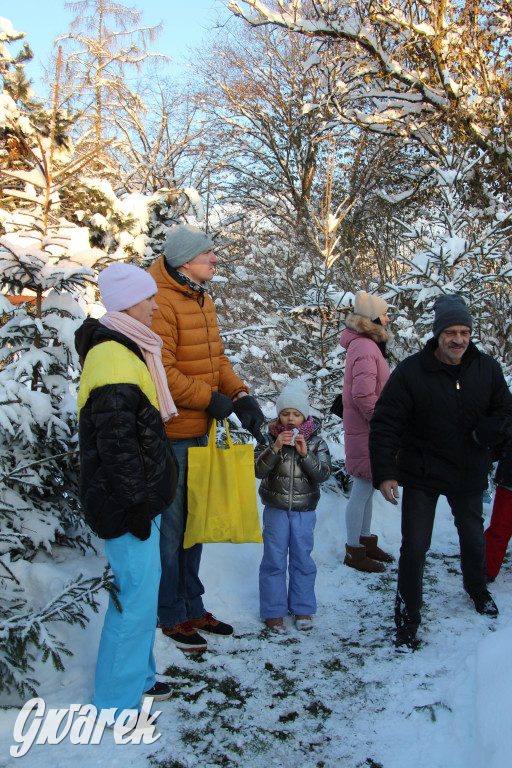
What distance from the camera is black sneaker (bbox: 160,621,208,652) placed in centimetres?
316

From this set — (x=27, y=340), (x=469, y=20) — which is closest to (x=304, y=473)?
(x=27, y=340)

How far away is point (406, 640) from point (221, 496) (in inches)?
51.4

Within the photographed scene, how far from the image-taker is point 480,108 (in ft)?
29.8

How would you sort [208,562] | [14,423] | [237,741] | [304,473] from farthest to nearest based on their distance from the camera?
[208,562] < [304,473] < [14,423] < [237,741]

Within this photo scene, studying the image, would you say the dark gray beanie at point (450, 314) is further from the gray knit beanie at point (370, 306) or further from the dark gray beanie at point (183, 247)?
the dark gray beanie at point (183, 247)

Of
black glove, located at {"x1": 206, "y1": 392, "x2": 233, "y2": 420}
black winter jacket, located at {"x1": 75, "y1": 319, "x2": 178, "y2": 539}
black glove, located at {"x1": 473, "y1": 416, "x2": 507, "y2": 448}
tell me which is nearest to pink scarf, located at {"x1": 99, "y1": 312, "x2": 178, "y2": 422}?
black winter jacket, located at {"x1": 75, "y1": 319, "x2": 178, "y2": 539}

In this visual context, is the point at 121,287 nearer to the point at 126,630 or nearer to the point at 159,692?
the point at 126,630

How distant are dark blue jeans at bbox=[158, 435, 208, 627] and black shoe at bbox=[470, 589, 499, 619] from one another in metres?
1.73

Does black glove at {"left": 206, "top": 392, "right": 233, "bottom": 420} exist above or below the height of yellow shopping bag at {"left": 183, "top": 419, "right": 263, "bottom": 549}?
above

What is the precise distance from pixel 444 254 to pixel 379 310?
7.30ft

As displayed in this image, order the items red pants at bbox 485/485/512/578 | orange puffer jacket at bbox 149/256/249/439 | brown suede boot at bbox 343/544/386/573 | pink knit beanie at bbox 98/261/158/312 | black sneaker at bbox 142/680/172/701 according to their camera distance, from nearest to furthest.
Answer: pink knit beanie at bbox 98/261/158/312 → black sneaker at bbox 142/680/172/701 → orange puffer jacket at bbox 149/256/249/439 → red pants at bbox 485/485/512/578 → brown suede boot at bbox 343/544/386/573

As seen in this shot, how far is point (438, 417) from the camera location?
11.0 ft

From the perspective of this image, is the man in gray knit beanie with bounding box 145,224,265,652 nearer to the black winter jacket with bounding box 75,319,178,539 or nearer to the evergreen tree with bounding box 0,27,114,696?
the evergreen tree with bounding box 0,27,114,696

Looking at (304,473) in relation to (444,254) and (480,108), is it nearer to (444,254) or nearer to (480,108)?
(444,254)
